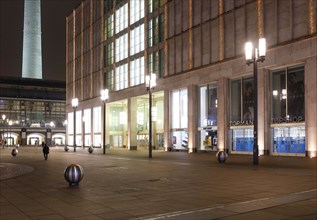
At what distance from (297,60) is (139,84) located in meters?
29.7

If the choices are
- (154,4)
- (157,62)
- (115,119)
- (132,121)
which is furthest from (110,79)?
(154,4)

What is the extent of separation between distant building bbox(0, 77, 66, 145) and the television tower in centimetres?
3838

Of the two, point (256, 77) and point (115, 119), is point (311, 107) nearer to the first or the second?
point (256, 77)

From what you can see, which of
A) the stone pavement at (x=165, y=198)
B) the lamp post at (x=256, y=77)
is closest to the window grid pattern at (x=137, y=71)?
the lamp post at (x=256, y=77)

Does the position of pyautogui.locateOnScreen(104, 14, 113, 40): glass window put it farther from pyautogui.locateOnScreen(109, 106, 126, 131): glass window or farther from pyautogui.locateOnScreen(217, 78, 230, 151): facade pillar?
pyautogui.locateOnScreen(217, 78, 230, 151): facade pillar

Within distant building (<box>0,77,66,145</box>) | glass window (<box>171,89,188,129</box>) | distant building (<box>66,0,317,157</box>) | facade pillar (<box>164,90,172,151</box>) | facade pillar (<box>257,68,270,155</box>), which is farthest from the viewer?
distant building (<box>0,77,66,145</box>)

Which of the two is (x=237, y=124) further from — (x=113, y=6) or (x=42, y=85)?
(x=42, y=85)

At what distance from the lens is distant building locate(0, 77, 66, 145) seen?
387 feet

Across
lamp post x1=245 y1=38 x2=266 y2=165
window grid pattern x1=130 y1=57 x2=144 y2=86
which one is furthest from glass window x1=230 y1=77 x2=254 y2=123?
window grid pattern x1=130 y1=57 x2=144 y2=86

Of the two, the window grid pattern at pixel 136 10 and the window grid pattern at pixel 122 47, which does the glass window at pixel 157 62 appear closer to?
the window grid pattern at pixel 136 10

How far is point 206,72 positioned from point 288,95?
11332 millimetres

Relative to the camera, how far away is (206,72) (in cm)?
4694

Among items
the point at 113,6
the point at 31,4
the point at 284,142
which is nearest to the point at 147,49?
the point at 113,6

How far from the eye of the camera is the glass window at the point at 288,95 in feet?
120
